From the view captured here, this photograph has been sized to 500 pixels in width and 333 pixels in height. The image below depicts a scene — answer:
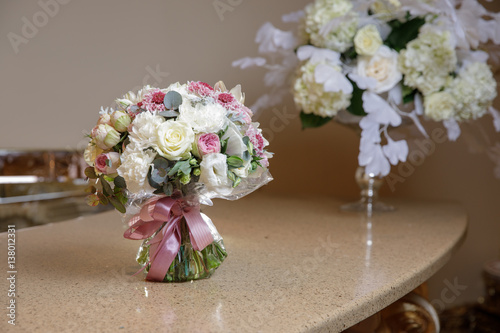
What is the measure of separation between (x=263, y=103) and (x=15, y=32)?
1043 millimetres

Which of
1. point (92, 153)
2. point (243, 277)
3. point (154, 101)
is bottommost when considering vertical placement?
point (243, 277)

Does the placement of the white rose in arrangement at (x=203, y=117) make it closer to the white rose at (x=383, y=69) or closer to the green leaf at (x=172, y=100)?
the green leaf at (x=172, y=100)

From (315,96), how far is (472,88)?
0.45 metres

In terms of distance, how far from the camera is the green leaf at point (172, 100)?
0.82 metres

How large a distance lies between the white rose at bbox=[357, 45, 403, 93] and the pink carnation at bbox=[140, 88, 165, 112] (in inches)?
34.0

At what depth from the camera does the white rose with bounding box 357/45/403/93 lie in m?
1.52

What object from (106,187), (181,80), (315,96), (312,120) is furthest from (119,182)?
(181,80)

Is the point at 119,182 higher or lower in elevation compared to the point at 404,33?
lower

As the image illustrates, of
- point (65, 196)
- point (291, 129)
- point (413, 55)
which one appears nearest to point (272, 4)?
point (291, 129)

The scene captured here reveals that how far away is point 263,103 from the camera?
6.18 feet

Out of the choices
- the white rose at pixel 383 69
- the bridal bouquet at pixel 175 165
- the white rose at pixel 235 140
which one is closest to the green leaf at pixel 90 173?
the bridal bouquet at pixel 175 165

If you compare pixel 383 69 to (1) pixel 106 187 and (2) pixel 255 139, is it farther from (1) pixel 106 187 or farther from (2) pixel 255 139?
(1) pixel 106 187

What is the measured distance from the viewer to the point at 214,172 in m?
0.83

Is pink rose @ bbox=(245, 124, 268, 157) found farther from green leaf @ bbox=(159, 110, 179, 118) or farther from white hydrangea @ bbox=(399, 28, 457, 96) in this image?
white hydrangea @ bbox=(399, 28, 457, 96)
